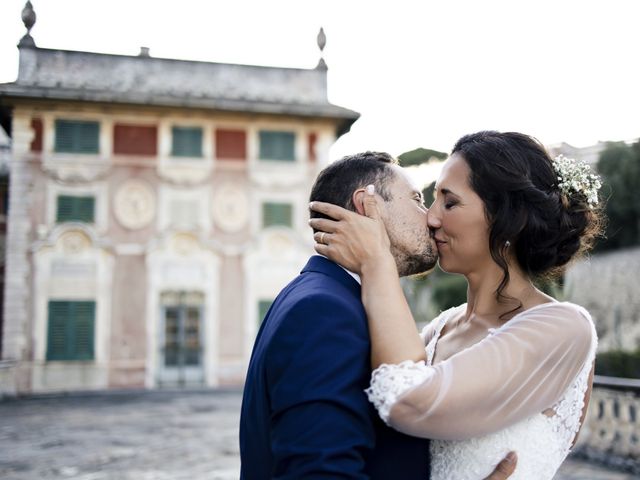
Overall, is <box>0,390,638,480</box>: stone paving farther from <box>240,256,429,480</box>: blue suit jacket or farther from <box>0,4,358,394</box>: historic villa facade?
<box>240,256,429,480</box>: blue suit jacket

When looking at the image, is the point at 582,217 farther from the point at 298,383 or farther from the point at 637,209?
the point at 637,209

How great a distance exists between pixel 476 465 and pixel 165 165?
18224mm

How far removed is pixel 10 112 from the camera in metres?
18.9

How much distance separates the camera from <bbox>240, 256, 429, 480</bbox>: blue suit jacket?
1.61m

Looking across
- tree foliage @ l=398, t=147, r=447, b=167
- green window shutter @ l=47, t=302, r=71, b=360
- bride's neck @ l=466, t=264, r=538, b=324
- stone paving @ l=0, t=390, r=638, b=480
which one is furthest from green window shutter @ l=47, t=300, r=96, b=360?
tree foliage @ l=398, t=147, r=447, b=167

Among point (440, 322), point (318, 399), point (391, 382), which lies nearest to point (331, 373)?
point (318, 399)

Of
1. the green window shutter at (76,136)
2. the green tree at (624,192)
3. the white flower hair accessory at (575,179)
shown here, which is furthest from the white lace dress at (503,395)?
the green tree at (624,192)

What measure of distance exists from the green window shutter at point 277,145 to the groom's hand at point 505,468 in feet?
60.3

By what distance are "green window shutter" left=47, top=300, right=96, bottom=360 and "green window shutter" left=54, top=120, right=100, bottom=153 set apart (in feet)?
14.3

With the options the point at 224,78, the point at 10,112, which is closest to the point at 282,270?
the point at 224,78

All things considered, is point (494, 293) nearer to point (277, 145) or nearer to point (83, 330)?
point (83, 330)

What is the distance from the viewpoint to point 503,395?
1883 millimetres

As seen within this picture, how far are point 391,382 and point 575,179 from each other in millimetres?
1213

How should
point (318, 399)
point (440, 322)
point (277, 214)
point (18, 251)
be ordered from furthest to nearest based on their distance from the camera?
point (277, 214), point (18, 251), point (440, 322), point (318, 399)
